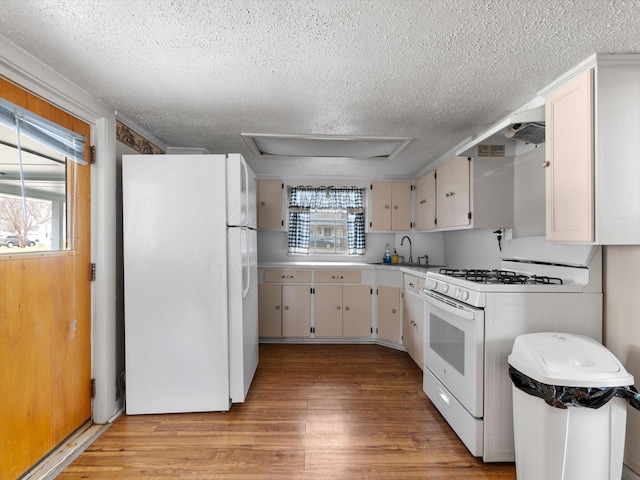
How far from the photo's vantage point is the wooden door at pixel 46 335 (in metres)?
1.51

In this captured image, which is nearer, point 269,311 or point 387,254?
point 269,311

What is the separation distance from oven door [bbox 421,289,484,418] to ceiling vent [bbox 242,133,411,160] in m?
1.41

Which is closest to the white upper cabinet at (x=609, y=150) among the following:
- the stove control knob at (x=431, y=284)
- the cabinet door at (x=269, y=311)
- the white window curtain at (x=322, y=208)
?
the stove control knob at (x=431, y=284)

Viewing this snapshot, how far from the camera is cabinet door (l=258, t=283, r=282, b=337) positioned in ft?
12.4

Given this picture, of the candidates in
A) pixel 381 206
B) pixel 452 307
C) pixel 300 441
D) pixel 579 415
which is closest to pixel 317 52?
pixel 452 307

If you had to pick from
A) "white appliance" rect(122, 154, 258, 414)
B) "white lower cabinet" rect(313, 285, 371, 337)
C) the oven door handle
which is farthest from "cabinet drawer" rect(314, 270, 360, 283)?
"white appliance" rect(122, 154, 258, 414)

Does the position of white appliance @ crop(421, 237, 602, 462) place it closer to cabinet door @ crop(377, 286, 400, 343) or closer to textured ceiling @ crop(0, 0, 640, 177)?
textured ceiling @ crop(0, 0, 640, 177)

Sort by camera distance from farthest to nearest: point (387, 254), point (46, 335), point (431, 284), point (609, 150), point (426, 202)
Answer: point (387, 254)
point (426, 202)
point (431, 284)
point (46, 335)
point (609, 150)

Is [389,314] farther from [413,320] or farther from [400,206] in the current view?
[400,206]

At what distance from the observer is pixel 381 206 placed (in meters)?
4.09

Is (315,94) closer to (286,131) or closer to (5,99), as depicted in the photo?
(286,131)

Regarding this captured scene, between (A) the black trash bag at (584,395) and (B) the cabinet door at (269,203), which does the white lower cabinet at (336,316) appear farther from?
Result: (A) the black trash bag at (584,395)

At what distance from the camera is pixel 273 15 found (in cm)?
127

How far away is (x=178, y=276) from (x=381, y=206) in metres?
2.70
